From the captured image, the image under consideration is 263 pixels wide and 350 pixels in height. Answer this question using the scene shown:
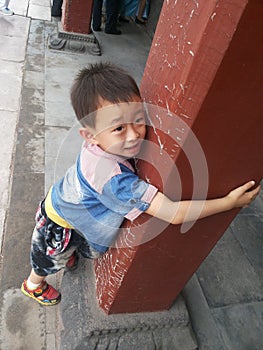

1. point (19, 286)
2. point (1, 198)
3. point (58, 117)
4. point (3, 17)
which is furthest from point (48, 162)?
point (3, 17)

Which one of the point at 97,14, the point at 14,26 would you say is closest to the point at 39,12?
the point at 14,26

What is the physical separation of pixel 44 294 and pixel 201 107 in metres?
1.40

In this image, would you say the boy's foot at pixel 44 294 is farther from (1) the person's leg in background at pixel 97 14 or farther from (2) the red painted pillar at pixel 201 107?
(1) the person's leg in background at pixel 97 14

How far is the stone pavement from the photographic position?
69.2 inches

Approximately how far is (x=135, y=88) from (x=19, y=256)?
1374 millimetres

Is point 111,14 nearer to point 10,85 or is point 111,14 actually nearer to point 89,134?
point 10,85

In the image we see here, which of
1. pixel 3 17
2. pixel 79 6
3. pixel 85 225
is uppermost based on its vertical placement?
pixel 85 225

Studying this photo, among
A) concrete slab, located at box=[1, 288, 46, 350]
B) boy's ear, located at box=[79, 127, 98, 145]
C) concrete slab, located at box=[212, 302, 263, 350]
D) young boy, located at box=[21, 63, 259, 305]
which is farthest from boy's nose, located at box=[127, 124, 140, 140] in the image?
concrete slab, located at box=[212, 302, 263, 350]

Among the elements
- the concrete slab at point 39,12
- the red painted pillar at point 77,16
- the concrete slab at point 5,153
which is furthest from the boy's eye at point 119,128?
the concrete slab at point 39,12

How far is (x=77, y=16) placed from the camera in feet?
15.1

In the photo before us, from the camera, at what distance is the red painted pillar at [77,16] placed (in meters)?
4.52

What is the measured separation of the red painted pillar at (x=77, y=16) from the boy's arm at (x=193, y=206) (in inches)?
169

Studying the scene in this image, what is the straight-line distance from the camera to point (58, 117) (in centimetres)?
335

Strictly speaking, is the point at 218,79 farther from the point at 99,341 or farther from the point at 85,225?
the point at 99,341
